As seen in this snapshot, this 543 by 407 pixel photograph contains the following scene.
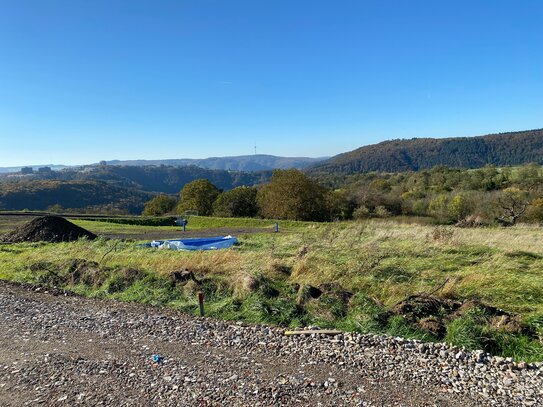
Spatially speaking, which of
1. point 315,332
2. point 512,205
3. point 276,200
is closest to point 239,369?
point 315,332

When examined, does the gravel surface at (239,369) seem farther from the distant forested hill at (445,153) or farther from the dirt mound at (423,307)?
the distant forested hill at (445,153)

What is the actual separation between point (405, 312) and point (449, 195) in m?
49.6

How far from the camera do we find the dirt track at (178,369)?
17.4 ft

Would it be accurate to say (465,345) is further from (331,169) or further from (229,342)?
(331,169)

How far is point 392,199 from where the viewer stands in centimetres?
5584

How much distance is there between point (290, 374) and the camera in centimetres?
591

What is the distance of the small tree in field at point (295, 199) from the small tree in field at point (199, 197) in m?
13.7

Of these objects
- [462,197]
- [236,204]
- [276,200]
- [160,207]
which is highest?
[276,200]

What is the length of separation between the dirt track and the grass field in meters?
1.13

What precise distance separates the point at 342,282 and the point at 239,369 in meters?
4.78

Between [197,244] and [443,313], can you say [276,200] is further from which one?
[443,313]

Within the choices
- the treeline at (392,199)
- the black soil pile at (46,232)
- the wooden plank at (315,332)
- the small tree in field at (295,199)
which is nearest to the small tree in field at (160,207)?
the treeline at (392,199)

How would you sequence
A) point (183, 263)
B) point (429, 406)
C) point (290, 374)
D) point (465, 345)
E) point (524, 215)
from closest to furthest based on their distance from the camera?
1. point (429, 406)
2. point (290, 374)
3. point (465, 345)
4. point (183, 263)
5. point (524, 215)

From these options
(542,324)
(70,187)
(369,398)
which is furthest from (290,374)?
(70,187)
